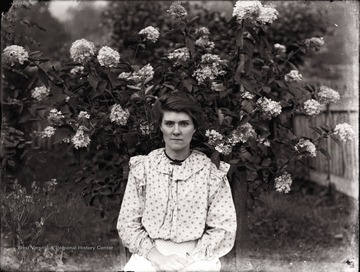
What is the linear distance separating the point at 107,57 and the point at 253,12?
910mm

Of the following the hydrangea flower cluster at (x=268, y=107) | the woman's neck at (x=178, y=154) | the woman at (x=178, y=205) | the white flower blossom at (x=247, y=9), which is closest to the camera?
the woman at (x=178, y=205)

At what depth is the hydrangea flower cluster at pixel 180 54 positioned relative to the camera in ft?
11.8


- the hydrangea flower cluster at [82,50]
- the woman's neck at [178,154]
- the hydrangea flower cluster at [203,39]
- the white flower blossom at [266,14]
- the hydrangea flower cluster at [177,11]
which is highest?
the hydrangea flower cluster at [177,11]

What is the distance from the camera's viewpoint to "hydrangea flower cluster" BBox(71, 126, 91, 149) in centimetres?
347

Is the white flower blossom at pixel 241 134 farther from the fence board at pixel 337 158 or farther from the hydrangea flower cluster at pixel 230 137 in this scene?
the fence board at pixel 337 158

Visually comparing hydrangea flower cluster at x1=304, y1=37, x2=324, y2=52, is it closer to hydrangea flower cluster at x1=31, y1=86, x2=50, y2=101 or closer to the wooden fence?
the wooden fence

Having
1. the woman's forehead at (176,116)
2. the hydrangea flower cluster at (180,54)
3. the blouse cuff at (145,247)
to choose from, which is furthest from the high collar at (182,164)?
the hydrangea flower cluster at (180,54)

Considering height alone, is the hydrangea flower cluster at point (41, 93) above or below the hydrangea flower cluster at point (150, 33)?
below

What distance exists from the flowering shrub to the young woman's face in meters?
0.35

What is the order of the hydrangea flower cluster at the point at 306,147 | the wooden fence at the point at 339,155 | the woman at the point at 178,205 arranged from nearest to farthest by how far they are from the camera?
the woman at the point at 178,205 → the hydrangea flower cluster at the point at 306,147 → the wooden fence at the point at 339,155

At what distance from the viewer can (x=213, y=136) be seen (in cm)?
343

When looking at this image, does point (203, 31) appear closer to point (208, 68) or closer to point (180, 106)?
point (208, 68)

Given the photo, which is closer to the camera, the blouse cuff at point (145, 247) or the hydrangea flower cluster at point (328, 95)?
the blouse cuff at point (145, 247)

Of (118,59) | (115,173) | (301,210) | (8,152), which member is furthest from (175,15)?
(301,210)
